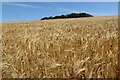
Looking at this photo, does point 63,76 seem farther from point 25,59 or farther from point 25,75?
point 25,59

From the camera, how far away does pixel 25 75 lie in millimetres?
3148

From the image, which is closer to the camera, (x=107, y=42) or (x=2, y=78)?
(x=2, y=78)

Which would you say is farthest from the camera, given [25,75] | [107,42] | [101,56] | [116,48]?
[107,42]

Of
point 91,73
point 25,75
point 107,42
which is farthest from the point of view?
point 107,42

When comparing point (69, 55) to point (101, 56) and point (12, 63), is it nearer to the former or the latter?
point (101, 56)

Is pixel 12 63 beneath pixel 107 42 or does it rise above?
beneath

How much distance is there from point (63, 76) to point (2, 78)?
746 millimetres

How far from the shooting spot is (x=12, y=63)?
347 centimetres

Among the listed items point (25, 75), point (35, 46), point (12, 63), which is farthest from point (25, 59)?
point (35, 46)

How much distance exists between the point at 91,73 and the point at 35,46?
1551mm

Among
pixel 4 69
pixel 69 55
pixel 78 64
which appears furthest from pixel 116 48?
pixel 4 69

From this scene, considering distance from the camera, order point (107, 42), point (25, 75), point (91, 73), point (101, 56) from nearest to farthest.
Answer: point (91, 73) → point (25, 75) → point (101, 56) → point (107, 42)

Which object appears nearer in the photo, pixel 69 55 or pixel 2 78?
pixel 2 78

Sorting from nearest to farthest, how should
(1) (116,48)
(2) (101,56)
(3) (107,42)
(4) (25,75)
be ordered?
(4) (25,75) < (2) (101,56) < (1) (116,48) < (3) (107,42)
